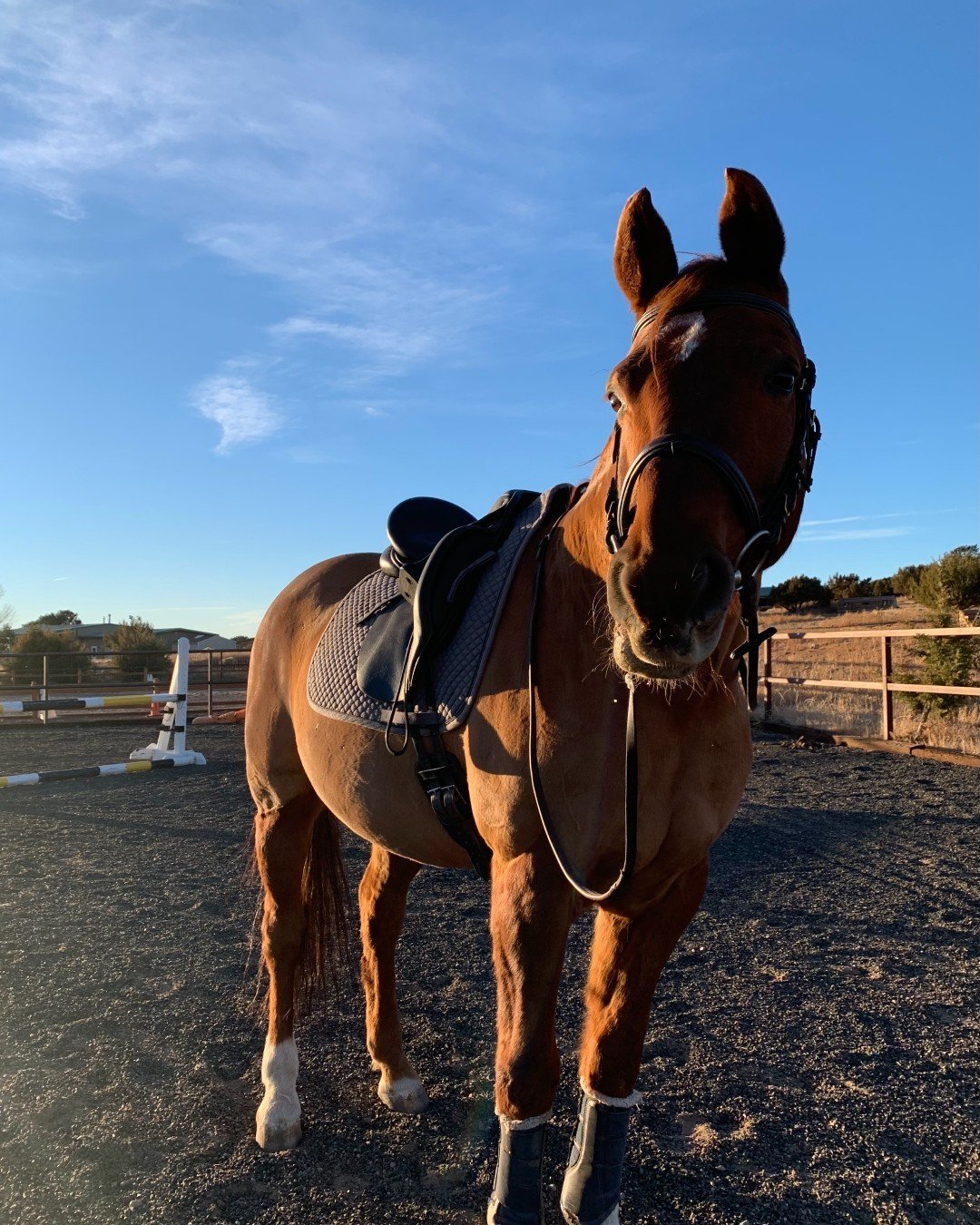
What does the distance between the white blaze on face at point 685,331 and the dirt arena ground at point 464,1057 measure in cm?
231

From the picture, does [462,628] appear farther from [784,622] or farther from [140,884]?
[784,622]

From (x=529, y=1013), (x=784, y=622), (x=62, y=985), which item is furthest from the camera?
(x=784, y=622)

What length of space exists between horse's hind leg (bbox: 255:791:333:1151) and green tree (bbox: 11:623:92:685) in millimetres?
19507

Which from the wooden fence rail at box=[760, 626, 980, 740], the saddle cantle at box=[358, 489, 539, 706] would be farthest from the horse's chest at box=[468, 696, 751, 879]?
the wooden fence rail at box=[760, 626, 980, 740]

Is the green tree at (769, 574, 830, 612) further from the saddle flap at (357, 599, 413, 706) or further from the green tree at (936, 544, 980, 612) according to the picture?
the saddle flap at (357, 599, 413, 706)

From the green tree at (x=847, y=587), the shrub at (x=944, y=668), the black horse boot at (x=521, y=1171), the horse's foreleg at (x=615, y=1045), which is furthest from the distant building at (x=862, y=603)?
the black horse boot at (x=521, y=1171)

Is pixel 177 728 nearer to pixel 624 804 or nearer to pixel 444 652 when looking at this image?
pixel 444 652

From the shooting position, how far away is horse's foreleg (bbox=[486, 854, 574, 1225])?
1776mm

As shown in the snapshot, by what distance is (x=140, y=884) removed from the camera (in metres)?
5.51

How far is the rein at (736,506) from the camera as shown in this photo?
143 centimetres

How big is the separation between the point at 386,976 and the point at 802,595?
104 feet

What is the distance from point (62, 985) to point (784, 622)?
28.6 meters

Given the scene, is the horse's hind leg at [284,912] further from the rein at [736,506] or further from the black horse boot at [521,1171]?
the rein at [736,506]

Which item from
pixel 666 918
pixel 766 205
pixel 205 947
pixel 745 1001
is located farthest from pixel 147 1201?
pixel 766 205
